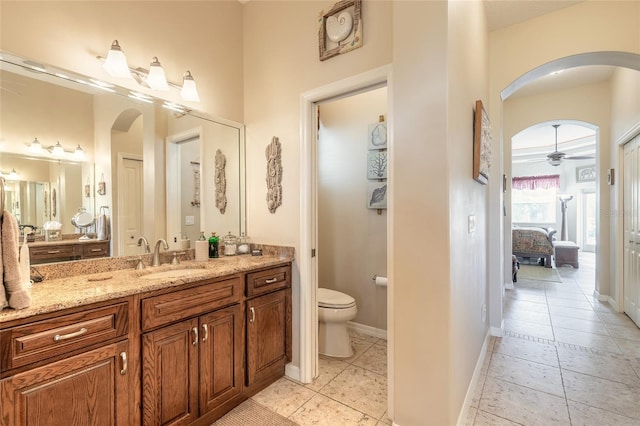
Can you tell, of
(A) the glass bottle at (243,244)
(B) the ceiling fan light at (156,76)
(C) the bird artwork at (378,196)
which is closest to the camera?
(B) the ceiling fan light at (156,76)

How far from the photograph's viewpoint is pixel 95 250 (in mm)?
1717

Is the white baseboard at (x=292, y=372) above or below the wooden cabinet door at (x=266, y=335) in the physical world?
below

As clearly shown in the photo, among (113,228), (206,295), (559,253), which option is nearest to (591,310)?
(559,253)

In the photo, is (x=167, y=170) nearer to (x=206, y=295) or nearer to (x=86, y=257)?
(x=86, y=257)

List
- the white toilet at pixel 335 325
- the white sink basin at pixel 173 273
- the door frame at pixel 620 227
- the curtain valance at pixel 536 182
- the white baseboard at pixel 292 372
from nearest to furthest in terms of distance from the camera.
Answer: the white sink basin at pixel 173 273, the white baseboard at pixel 292 372, the white toilet at pixel 335 325, the door frame at pixel 620 227, the curtain valance at pixel 536 182

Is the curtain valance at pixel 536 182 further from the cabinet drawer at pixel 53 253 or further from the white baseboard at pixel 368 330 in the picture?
the cabinet drawer at pixel 53 253

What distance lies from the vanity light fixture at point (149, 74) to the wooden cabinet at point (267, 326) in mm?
1356

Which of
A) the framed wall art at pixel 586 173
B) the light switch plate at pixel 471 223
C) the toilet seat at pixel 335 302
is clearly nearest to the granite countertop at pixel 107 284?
the toilet seat at pixel 335 302

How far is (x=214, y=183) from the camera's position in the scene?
242 cm

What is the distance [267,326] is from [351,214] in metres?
Answer: 1.52

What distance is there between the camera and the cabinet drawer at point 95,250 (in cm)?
168

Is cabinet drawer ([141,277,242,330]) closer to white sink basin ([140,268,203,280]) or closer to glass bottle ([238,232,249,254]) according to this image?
white sink basin ([140,268,203,280])

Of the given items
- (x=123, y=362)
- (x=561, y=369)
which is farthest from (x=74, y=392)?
(x=561, y=369)

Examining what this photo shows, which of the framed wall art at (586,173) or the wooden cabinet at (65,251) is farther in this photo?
the framed wall art at (586,173)
